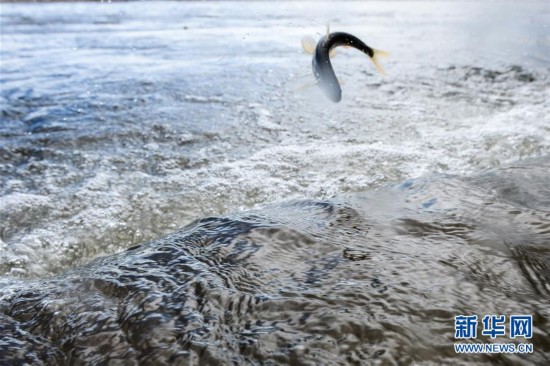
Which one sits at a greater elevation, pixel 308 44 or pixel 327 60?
pixel 308 44

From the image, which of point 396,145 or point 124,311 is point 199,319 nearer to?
point 124,311

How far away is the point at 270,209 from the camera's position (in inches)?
98.6

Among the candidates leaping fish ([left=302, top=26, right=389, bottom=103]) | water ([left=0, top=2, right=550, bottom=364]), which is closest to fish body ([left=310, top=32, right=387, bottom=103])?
leaping fish ([left=302, top=26, right=389, bottom=103])

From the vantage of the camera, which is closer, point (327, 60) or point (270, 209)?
point (270, 209)

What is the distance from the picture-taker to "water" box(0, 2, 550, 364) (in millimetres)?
1458

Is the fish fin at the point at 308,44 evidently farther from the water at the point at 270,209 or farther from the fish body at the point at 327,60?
the water at the point at 270,209

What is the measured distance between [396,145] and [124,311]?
120 inches

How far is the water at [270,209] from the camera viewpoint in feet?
4.78

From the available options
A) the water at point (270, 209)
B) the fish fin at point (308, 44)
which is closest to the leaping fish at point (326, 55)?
the fish fin at point (308, 44)

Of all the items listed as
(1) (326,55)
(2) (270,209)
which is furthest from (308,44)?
(2) (270,209)

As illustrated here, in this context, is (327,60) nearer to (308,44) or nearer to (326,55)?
(326,55)

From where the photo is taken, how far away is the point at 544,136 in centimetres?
395

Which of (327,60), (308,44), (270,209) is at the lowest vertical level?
(270,209)

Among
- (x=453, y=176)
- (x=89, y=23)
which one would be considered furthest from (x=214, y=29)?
(x=453, y=176)
